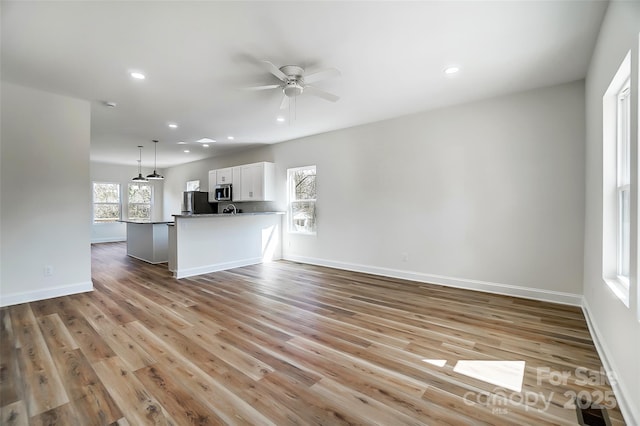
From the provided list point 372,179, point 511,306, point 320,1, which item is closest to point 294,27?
point 320,1

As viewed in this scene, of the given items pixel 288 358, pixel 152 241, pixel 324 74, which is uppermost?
pixel 324 74

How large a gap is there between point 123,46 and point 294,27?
1.64 m

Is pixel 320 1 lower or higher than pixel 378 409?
higher

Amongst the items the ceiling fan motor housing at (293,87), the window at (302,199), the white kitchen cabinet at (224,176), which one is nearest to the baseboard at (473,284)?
the window at (302,199)

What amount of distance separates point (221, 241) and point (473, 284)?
14.4 feet

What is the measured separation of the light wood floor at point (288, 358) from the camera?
68.2 inches

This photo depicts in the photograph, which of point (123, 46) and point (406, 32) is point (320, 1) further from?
point (123, 46)

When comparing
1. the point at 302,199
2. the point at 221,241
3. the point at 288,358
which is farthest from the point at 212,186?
the point at 288,358

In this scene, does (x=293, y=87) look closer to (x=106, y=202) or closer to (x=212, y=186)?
(x=212, y=186)

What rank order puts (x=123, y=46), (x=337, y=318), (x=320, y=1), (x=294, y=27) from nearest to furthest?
(x=320, y=1), (x=294, y=27), (x=123, y=46), (x=337, y=318)

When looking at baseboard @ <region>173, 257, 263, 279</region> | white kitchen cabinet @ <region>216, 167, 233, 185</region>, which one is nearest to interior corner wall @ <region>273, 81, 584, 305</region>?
baseboard @ <region>173, 257, 263, 279</region>

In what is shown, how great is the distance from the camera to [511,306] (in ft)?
11.4

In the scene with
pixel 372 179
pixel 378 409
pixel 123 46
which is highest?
pixel 123 46

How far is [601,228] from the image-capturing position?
8.14ft
